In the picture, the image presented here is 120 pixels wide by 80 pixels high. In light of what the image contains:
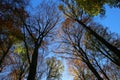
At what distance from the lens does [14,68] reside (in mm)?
26797

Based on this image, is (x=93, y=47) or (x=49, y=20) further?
(x=93, y=47)

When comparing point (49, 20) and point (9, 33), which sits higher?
point (49, 20)

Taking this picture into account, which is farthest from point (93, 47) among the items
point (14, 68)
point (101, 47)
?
point (14, 68)

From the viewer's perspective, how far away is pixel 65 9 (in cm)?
1970

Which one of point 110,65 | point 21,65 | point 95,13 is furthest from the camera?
point 110,65

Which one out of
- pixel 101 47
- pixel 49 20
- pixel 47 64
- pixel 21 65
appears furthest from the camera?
pixel 47 64

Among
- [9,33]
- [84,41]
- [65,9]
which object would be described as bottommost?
[9,33]

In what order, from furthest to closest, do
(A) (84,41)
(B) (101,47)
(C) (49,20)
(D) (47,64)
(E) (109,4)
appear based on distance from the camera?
1. (D) (47,64)
2. (A) (84,41)
3. (B) (101,47)
4. (C) (49,20)
5. (E) (109,4)

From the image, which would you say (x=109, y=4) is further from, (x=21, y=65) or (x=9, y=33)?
(x=21, y=65)

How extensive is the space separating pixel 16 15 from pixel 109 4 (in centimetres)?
682

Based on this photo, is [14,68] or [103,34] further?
[14,68]

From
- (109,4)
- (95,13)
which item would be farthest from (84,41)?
(109,4)

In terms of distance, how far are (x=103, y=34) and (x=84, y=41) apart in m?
2.34

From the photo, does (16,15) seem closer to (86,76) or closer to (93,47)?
(93,47)
